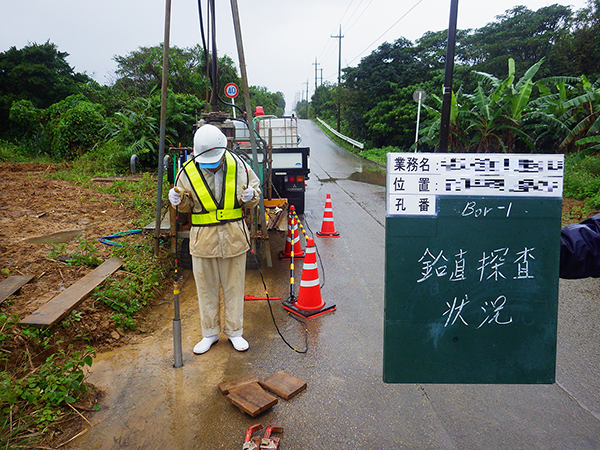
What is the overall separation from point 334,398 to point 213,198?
2066mm

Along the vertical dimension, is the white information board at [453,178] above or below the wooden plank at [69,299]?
above

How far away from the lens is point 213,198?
13.5 ft

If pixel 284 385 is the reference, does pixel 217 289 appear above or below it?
above

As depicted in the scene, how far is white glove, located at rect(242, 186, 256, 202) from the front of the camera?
4145 millimetres

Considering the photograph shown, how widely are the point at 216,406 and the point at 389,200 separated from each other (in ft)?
7.12

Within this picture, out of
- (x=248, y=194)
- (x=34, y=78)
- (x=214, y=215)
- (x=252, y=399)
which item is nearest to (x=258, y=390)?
(x=252, y=399)

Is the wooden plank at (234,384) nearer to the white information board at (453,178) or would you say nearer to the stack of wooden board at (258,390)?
the stack of wooden board at (258,390)

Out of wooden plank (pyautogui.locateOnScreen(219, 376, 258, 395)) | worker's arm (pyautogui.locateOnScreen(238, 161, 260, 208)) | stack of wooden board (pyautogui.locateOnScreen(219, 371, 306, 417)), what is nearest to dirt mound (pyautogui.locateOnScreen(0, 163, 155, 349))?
wooden plank (pyautogui.locateOnScreen(219, 376, 258, 395))

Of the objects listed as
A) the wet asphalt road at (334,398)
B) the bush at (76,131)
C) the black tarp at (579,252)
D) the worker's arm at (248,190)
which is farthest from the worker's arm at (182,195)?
the bush at (76,131)

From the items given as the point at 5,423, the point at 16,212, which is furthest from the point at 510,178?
the point at 16,212

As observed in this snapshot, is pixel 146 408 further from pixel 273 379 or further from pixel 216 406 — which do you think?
pixel 273 379

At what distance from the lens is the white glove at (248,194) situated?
163 inches

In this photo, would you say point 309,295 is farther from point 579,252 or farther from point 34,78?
point 34,78

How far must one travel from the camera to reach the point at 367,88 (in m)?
29.4
